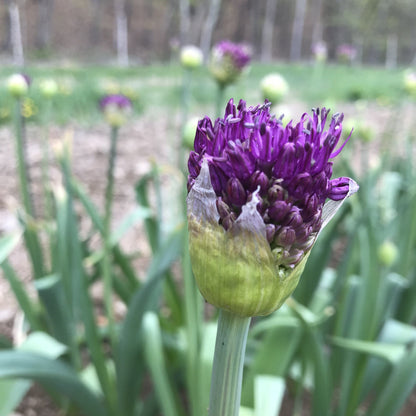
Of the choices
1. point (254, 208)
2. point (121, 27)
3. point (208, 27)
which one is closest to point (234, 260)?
point (254, 208)

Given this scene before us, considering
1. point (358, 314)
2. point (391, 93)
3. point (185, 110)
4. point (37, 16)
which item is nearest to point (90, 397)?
point (358, 314)

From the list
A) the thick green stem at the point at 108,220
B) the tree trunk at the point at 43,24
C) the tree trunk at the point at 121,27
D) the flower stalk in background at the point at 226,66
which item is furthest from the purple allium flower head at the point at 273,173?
the tree trunk at the point at 121,27

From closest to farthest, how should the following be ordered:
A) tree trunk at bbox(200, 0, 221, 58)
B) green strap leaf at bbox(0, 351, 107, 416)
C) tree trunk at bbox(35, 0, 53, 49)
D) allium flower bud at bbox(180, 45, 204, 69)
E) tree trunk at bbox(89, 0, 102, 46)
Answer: green strap leaf at bbox(0, 351, 107, 416), allium flower bud at bbox(180, 45, 204, 69), tree trunk at bbox(200, 0, 221, 58), tree trunk at bbox(35, 0, 53, 49), tree trunk at bbox(89, 0, 102, 46)

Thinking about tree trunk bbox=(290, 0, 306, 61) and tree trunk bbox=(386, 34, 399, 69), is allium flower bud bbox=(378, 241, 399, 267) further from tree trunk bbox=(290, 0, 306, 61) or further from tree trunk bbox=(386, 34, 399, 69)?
tree trunk bbox=(386, 34, 399, 69)

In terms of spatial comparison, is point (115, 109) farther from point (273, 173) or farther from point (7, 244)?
point (273, 173)

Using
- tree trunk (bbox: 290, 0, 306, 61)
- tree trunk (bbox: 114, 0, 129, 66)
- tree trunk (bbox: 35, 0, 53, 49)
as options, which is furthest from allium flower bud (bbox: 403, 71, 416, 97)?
tree trunk (bbox: 290, 0, 306, 61)

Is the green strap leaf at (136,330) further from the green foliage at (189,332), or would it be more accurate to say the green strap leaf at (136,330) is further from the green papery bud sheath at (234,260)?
the green papery bud sheath at (234,260)
